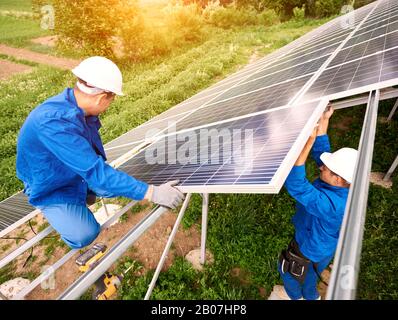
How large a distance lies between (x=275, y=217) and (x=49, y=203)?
413cm

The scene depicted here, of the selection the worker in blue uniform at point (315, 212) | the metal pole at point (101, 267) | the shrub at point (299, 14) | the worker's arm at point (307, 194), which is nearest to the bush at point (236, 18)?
the shrub at point (299, 14)

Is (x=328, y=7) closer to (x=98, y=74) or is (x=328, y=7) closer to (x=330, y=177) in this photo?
(x=330, y=177)

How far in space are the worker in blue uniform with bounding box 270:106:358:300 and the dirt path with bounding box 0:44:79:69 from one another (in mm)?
23479

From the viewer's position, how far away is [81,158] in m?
2.90

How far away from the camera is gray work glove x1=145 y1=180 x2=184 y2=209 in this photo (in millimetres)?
2727

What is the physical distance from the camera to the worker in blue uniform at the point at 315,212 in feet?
9.59

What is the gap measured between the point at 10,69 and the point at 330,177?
28.0 meters

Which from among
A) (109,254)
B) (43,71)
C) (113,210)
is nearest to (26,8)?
(43,71)

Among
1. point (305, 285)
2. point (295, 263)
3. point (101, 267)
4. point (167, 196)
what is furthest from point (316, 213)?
point (101, 267)

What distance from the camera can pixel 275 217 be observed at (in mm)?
5465

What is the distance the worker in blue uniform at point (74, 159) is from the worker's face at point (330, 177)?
1869mm
